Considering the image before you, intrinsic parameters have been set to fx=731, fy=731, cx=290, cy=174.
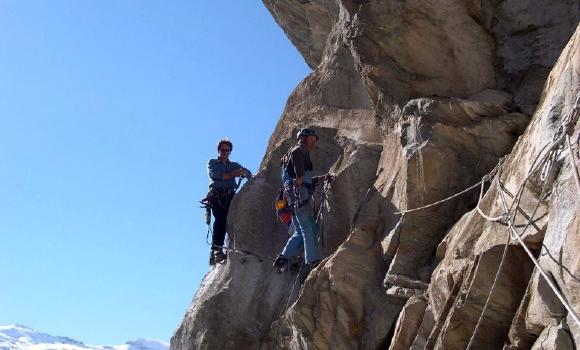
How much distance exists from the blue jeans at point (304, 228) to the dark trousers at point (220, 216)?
2.48 meters

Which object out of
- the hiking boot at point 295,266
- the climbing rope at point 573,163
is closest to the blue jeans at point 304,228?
the hiking boot at point 295,266

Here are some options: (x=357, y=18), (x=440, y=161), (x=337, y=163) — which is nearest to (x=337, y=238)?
(x=337, y=163)

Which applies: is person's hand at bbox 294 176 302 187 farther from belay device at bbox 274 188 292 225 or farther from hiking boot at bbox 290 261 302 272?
hiking boot at bbox 290 261 302 272

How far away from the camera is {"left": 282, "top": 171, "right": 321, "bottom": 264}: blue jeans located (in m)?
11.2

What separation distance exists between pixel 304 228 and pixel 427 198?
2.23 m

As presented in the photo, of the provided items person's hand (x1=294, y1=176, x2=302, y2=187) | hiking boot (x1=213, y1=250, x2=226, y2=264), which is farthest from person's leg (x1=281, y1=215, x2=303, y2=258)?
hiking boot (x1=213, y1=250, x2=226, y2=264)

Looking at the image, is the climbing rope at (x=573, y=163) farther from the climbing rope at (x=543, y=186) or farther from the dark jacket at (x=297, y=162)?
the dark jacket at (x=297, y=162)

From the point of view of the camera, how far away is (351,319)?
32.3ft

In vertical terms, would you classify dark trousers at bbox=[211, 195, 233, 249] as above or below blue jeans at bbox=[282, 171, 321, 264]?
above

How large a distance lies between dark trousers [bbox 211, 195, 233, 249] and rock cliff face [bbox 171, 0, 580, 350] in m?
0.48

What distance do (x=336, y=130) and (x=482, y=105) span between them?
12.3 ft

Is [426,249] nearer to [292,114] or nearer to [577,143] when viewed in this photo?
[577,143]

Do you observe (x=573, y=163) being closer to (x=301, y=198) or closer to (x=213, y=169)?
(x=301, y=198)

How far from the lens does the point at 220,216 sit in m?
14.0
